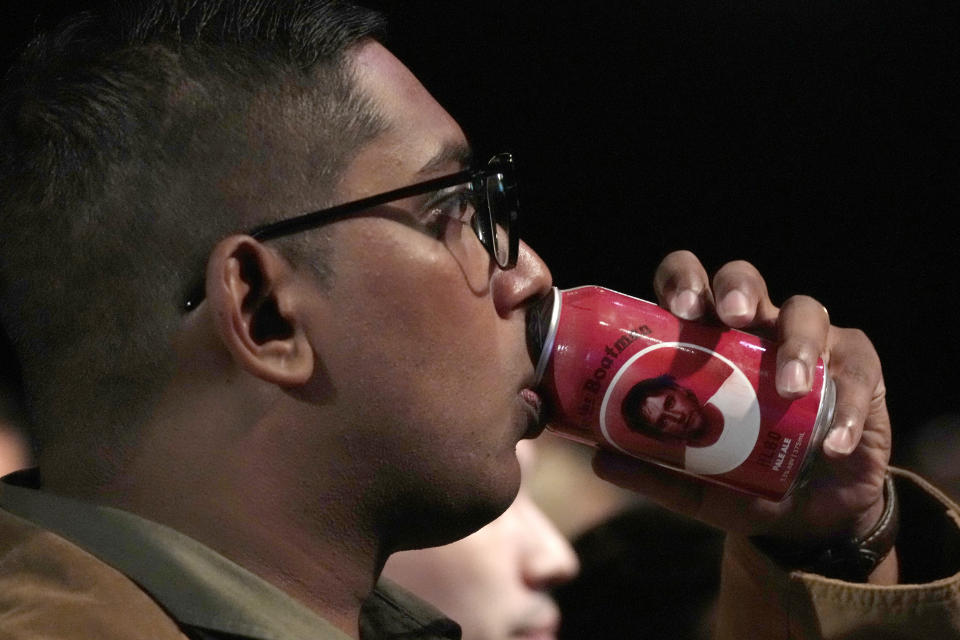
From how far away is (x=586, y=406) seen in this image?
3.70 ft

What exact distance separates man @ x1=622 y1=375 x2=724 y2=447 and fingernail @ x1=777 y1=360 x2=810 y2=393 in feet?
0.26

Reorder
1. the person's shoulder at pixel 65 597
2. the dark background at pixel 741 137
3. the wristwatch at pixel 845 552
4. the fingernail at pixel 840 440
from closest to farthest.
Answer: the person's shoulder at pixel 65 597, the fingernail at pixel 840 440, the wristwatch at pixel 845 552, the dark background at pixel 741 137

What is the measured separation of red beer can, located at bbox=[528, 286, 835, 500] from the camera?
1.12 meters

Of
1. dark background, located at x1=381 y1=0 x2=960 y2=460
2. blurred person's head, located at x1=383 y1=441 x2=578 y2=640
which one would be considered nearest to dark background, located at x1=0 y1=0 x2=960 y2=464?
dark background, located at x1=381 y1=0 x2=960 y2=460

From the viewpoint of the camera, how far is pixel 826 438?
1173 mm

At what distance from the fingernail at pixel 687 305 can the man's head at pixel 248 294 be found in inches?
10.2

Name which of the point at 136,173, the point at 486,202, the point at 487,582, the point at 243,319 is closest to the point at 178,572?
the point at 243,319

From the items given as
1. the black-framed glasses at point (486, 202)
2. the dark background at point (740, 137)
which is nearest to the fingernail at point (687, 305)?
the black-framed glasses at point (486, 202)

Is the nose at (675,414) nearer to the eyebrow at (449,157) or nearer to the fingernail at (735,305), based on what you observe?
the fingernail at (735,305)

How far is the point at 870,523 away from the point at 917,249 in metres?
0.95

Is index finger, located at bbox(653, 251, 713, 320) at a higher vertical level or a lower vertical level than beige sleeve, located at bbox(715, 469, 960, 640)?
higher

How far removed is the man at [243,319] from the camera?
3.19ft

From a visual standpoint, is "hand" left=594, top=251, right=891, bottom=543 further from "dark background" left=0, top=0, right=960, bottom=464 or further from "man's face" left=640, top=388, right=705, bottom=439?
"dark background" left=0, top=0, right=960, bottom=464

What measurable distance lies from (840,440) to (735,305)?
201mm
